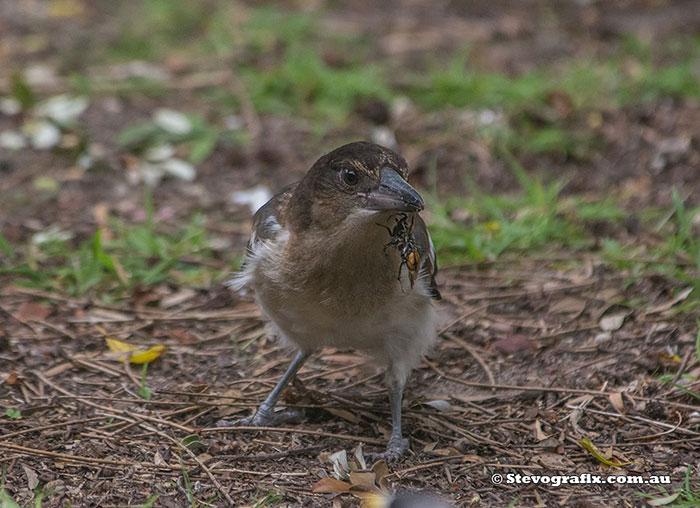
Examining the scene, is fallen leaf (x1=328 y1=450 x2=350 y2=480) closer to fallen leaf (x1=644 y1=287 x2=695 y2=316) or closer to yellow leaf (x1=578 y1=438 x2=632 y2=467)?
yellow leaf (x1=578 y1=438 x2=632 y2=467)

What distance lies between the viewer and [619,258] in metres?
6.11

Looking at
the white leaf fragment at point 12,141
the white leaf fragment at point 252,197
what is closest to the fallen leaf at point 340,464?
the white leaf fragment at point 252,197

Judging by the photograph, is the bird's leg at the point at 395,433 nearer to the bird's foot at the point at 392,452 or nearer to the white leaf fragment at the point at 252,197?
the bird's foot at the point at 392,452

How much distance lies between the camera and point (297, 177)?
7770 mm

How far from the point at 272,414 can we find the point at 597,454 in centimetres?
169

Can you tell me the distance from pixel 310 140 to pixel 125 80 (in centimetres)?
227

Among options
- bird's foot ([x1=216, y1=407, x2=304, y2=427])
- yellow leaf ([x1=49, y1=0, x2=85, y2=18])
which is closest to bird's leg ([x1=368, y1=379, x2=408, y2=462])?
bird's foot ([x1=216, y1=407, x2=304, y2=427])

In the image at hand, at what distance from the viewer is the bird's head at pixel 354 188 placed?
420cm

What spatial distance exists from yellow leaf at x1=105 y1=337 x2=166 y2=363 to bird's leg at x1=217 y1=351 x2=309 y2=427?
74 cm

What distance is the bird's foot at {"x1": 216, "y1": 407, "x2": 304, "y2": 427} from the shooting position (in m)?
4.82

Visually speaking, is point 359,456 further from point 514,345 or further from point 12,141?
point 12,141

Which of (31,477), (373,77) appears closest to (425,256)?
(31,477)

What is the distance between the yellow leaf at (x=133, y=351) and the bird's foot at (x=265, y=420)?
0.73 metres

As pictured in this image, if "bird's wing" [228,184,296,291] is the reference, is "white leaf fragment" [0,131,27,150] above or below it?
below
